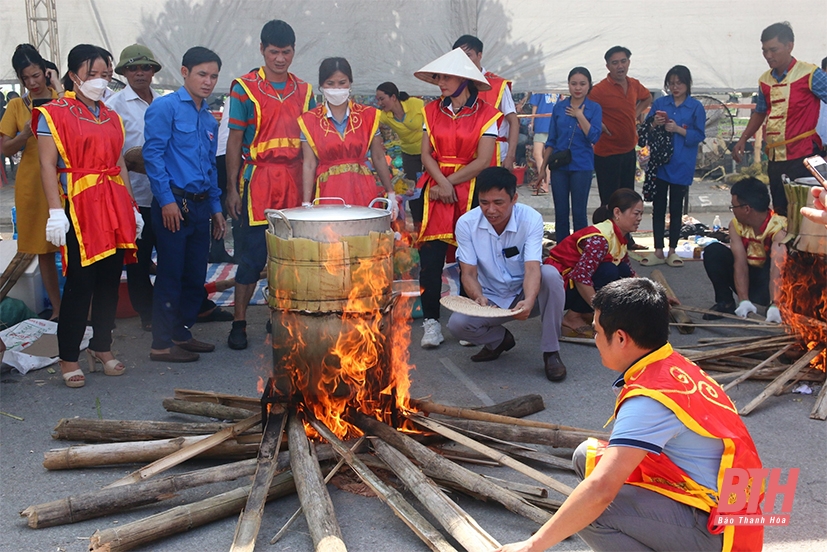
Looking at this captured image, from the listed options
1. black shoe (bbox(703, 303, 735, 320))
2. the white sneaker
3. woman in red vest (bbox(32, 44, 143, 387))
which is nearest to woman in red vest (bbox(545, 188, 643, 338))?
black shoe (bbox(703, 303, 735, 320))

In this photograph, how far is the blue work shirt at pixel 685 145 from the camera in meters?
8.15

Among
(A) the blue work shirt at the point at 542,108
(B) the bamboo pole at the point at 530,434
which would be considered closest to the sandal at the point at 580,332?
(B) the bamboo pole at the point at 530,434

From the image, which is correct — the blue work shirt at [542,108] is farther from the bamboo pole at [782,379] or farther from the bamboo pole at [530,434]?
the bamboo pole at [530,434]

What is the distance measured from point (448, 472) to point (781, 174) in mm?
5385

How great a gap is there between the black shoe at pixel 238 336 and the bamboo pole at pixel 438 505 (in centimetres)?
243

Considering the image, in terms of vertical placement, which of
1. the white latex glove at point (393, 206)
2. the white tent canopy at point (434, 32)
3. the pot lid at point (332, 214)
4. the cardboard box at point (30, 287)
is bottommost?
the cardboard box at point (30, 287)

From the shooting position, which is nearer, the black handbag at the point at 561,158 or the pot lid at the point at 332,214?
the pot lid at the point at 332,214

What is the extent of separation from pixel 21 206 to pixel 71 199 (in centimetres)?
123

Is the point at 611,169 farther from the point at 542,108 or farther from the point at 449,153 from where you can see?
the point at 542,108

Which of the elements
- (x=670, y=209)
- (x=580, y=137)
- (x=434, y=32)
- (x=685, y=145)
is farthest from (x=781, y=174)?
(x=434, y=32)

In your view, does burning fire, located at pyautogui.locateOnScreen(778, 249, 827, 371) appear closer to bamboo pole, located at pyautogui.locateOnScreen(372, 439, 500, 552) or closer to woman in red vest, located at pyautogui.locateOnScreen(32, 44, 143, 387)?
bamboo pole, located at pyautogui.locateOnScreen(372, 439, 500, 552)

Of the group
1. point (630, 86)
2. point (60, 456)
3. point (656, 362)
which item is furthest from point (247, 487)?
point (630, 86)

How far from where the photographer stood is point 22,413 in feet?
15.0

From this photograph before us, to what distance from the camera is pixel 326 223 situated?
12.7ft
